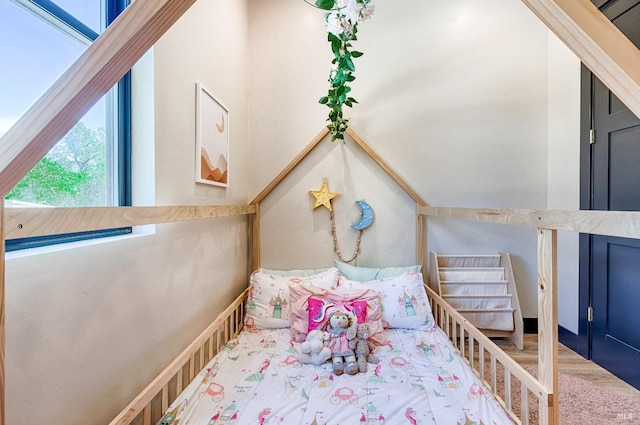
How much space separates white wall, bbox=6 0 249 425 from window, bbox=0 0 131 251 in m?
0.08

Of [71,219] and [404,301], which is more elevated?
[71,219]

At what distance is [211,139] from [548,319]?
1727 millimetres

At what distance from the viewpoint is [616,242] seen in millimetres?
1891

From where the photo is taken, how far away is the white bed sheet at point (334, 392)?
1.17 meters

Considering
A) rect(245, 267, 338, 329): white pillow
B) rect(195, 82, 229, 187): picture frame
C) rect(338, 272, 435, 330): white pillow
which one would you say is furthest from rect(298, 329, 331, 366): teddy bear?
rect(195, 82, 229, 187): picture frame

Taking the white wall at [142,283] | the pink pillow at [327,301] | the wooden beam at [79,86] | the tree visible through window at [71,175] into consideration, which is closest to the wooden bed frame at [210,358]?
the white wall at [142,283]

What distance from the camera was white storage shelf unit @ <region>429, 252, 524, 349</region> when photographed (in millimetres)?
2232

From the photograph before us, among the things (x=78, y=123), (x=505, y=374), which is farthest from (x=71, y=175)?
(x=505, y=374)

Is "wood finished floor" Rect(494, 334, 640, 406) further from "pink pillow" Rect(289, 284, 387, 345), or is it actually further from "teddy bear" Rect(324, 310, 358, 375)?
"teddy bear" Rect(324, 310, 358, 375)

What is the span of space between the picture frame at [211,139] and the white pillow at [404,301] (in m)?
1.11

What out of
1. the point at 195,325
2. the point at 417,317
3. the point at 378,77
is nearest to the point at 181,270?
the point at 195,325

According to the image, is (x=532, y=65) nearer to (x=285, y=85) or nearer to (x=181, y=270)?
(x=285, y=85)

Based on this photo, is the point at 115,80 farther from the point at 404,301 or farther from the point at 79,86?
the point at 404,301

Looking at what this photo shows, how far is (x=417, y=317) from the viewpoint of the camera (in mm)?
1950
